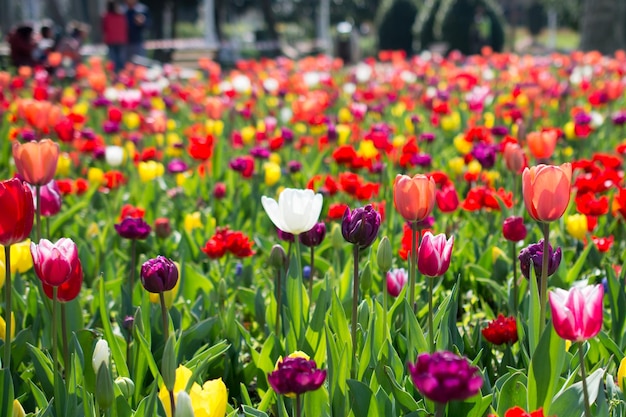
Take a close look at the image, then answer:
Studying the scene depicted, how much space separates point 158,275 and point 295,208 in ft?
1.27

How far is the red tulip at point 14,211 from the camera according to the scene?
5.16 feet

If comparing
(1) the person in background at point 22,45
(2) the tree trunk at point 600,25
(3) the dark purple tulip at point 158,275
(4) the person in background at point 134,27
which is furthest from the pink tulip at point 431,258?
(2) the tree trunk at point 600,25

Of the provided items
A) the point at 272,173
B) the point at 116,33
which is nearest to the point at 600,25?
the point at 116,33

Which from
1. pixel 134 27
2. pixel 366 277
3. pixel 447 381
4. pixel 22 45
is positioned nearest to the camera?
pixel 447 381

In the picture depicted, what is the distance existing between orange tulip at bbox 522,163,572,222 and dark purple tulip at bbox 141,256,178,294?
717mm

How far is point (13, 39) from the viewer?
11383mm

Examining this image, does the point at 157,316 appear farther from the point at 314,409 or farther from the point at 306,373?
the point at 306,373

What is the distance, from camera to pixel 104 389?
1.46m

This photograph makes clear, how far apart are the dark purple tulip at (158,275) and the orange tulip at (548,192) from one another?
0.72 meters

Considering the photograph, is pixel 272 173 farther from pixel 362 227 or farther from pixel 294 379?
pixel 294 379

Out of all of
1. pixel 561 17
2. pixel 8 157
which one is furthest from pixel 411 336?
pixel 561 17

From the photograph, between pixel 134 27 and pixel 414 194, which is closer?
pixel 414 194

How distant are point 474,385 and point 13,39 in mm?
11442

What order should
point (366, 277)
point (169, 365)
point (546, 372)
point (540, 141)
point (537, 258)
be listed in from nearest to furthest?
point (169, 365), point (546, 372), point (537, 258), point (366, 277), point (540, 141)
